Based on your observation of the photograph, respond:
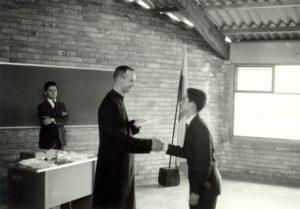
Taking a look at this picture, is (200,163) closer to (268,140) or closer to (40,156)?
(40,156)

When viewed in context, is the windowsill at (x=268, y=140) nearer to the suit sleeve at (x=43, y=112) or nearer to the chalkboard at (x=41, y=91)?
the chalkboard at (x=41, y=91)

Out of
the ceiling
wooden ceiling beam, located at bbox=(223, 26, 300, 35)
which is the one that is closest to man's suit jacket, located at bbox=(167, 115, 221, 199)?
the ceiling

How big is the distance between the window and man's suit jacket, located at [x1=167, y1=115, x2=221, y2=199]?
203 inches

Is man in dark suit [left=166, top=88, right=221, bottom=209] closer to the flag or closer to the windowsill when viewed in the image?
the flag

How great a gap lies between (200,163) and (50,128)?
132 inches

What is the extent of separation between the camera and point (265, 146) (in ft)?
27.8

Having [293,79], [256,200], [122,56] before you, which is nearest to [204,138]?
[256,200]

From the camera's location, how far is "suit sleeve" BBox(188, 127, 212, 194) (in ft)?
11.3

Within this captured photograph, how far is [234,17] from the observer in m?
7.96

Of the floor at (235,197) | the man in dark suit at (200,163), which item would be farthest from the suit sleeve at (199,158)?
the floor at (235,197)

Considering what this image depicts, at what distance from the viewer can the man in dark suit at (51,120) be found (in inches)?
241

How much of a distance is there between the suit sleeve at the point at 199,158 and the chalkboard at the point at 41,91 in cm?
369

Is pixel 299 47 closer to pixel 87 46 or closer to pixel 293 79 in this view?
pixel 293 79

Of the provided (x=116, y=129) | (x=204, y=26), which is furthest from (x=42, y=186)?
(x=204, y=26)
